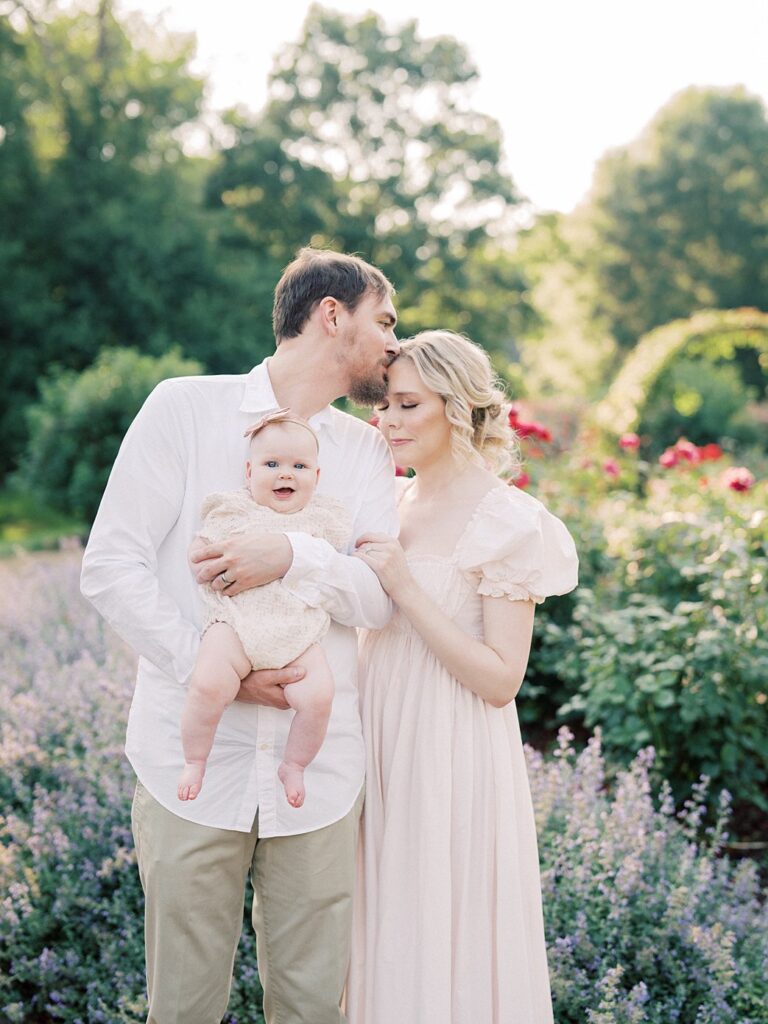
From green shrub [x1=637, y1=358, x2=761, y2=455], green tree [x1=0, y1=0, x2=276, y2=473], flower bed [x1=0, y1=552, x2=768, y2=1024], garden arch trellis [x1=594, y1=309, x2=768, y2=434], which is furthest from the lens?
green tree [x1=0, y1=0, x2=276, y2=473]

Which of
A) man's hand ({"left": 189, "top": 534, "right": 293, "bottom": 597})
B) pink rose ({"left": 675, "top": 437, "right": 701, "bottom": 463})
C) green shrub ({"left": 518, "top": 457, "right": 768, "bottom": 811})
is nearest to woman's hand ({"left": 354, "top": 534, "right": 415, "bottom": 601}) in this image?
man's hand ({"left": 189, "top": 534, "right": 293, "bottom": 597})

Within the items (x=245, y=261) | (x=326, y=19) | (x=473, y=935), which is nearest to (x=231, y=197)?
(x=245, y=261)

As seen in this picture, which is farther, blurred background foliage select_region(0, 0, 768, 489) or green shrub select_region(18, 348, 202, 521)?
blurred background foliage select_region(0, 0, 768, 489)

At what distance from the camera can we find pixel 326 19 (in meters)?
22.0

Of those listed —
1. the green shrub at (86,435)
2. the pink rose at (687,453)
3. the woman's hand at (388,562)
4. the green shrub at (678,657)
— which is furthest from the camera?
the green shrub at (86,435)

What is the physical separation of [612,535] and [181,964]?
3.78m

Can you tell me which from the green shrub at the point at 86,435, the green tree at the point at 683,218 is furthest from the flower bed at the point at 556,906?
the green tree at the point at 683,218

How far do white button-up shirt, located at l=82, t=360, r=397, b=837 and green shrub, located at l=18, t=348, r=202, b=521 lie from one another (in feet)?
25.7

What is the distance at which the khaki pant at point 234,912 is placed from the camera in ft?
6.92

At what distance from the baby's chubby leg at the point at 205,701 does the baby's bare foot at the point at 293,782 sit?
17 cm

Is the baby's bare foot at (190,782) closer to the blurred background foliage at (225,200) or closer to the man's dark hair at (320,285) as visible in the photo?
the man's dark hair at (320,285)

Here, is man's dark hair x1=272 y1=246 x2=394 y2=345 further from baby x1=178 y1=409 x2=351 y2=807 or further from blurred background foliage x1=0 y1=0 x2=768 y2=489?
blurred background foliage x1=0 y1=0 x2=768 y2=489

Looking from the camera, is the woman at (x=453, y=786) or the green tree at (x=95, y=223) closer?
the woman at (x=453, y=786)

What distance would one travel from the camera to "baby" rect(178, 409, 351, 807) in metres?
1.99
